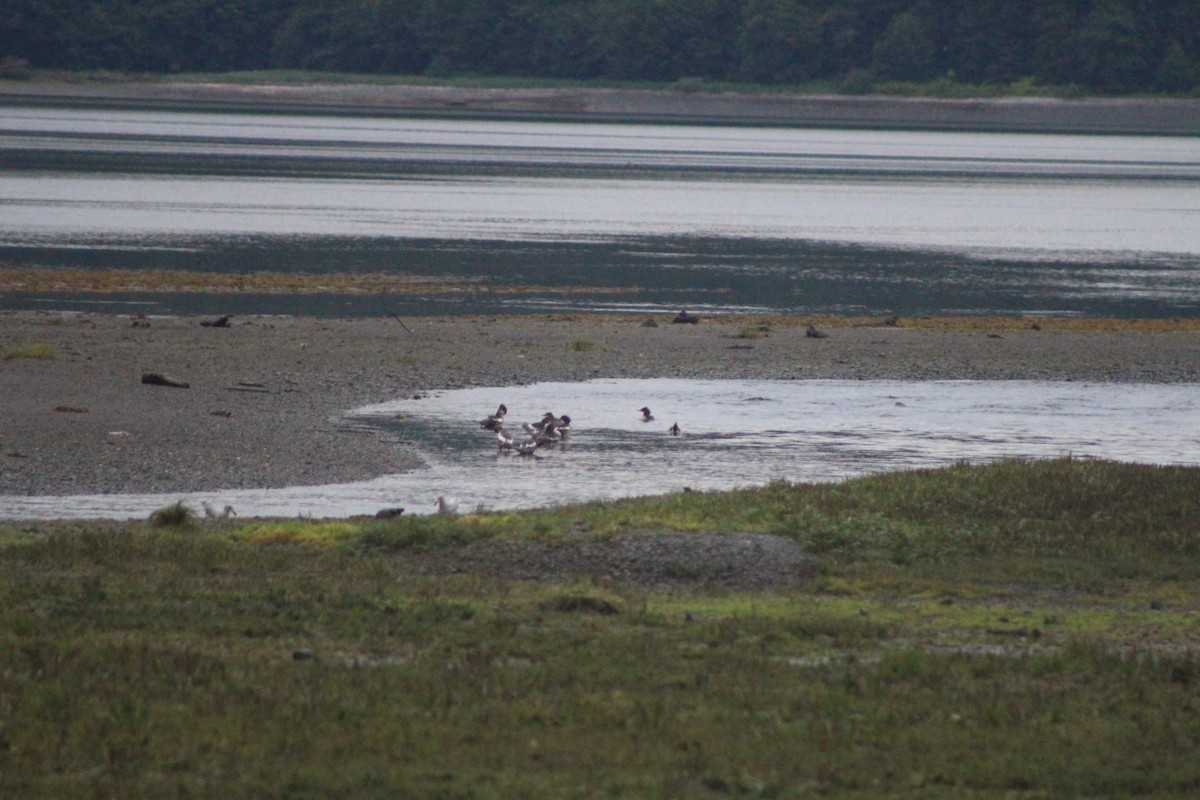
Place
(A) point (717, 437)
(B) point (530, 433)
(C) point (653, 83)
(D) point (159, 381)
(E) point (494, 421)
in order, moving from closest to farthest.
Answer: (B) point (530, 433) → (E) point (494, 421) → (A) point (717, 437) → (D) point (159, 381) → (C) point (653, 83)

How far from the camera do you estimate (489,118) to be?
16088 cm

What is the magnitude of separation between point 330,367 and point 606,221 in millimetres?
36045

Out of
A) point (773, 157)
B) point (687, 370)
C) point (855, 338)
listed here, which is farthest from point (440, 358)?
point (773, 157)

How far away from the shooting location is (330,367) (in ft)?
84.7

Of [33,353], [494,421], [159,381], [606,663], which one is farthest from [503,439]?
[606,663]

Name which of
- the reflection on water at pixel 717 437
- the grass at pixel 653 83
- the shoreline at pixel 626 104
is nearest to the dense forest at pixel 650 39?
the grass at pixel 653 83

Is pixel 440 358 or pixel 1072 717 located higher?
pixel 1072 717

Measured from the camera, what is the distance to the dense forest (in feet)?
455

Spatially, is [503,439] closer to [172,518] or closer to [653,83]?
[172,518]

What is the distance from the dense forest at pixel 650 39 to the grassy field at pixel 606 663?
13038 centimetres

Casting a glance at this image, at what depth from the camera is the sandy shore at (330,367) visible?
1836 centimetres

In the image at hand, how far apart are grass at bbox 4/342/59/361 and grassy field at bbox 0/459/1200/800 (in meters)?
10.7

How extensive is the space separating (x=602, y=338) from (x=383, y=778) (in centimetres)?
2382

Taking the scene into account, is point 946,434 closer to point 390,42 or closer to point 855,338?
point 855,338
